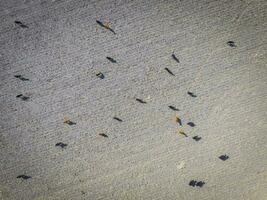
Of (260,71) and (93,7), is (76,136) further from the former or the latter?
(260,71)

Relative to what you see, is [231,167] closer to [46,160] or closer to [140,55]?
[140,55]

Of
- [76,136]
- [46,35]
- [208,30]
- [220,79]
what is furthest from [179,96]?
[46,35]

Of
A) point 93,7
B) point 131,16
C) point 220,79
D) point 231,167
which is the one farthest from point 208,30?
point 231,167

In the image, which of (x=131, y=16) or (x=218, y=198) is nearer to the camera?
(x=131, y=16)

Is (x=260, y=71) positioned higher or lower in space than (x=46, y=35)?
higher

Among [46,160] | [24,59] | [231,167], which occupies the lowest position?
[46,160]

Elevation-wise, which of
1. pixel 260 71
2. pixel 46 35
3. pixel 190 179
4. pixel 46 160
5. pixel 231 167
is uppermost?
pixel 260 71
